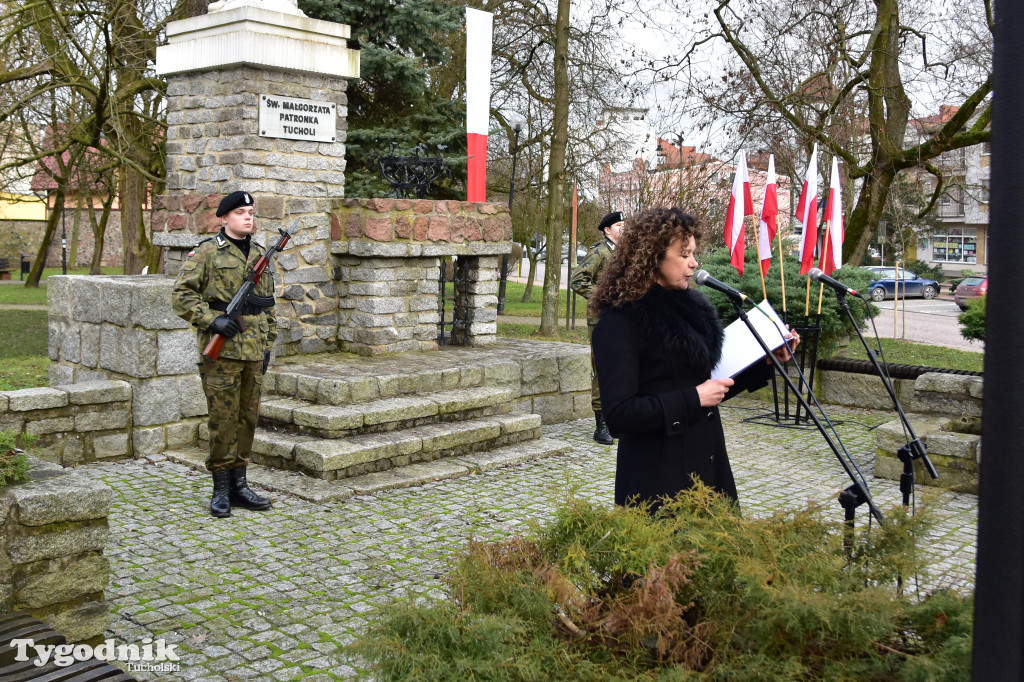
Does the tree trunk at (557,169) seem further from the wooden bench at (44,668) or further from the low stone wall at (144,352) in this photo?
the wooden bench at (44,668)

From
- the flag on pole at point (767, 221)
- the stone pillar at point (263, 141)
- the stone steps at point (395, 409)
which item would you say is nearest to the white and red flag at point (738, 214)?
the flag on pole at point (767, 221)

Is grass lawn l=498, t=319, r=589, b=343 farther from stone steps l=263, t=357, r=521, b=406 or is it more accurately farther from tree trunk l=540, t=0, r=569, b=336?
stone steps l=263, t=357, r=521, b=406

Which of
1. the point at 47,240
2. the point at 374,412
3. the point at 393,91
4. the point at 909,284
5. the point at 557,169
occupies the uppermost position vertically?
the point at 393,91

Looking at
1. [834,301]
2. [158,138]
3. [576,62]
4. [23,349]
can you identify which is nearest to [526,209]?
[576,62]

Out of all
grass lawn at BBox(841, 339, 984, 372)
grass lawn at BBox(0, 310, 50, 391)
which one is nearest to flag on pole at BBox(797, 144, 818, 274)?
grass lawn at BBox(841, 339, 984, 372)

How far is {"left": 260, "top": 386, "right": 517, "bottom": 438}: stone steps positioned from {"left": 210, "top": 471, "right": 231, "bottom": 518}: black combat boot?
1.15 meters

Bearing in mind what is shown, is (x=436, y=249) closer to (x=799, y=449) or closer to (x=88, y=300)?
(x=88, y=300)

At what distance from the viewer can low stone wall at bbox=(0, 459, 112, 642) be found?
3877 mm

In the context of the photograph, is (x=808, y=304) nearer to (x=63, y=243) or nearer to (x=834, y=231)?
(x=834, y=231)

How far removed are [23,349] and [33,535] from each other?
12.1m

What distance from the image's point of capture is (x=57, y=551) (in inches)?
157

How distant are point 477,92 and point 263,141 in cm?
316

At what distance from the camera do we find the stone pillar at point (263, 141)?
8648mm

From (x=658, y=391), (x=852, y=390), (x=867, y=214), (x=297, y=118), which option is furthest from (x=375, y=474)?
(x=867, y=214)
